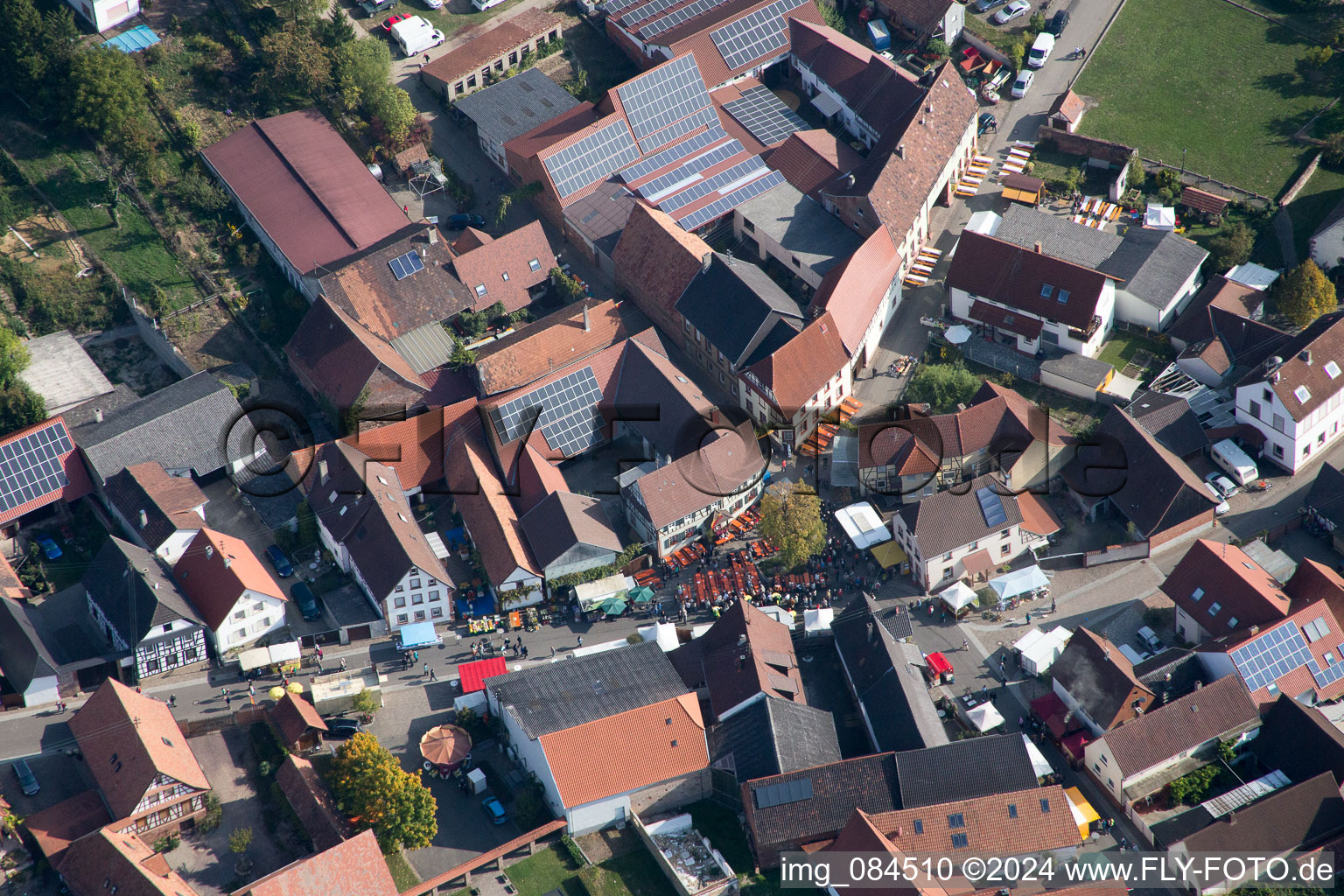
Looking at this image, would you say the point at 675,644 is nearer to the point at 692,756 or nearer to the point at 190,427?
the point at 692,756

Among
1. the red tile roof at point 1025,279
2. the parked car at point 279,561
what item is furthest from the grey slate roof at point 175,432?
the red tile roof at point 1025,279

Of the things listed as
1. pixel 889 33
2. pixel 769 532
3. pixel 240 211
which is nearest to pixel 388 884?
pixel 769 532

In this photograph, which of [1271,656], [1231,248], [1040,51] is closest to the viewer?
[1271,656]

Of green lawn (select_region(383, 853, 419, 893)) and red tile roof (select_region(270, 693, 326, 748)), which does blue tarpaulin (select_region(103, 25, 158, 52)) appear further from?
green lawn (select_region(383, 853, 419, 893))

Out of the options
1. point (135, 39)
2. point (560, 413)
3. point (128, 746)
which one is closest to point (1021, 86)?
point (560, 413)

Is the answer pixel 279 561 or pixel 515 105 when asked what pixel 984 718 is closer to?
pixel 279 561
